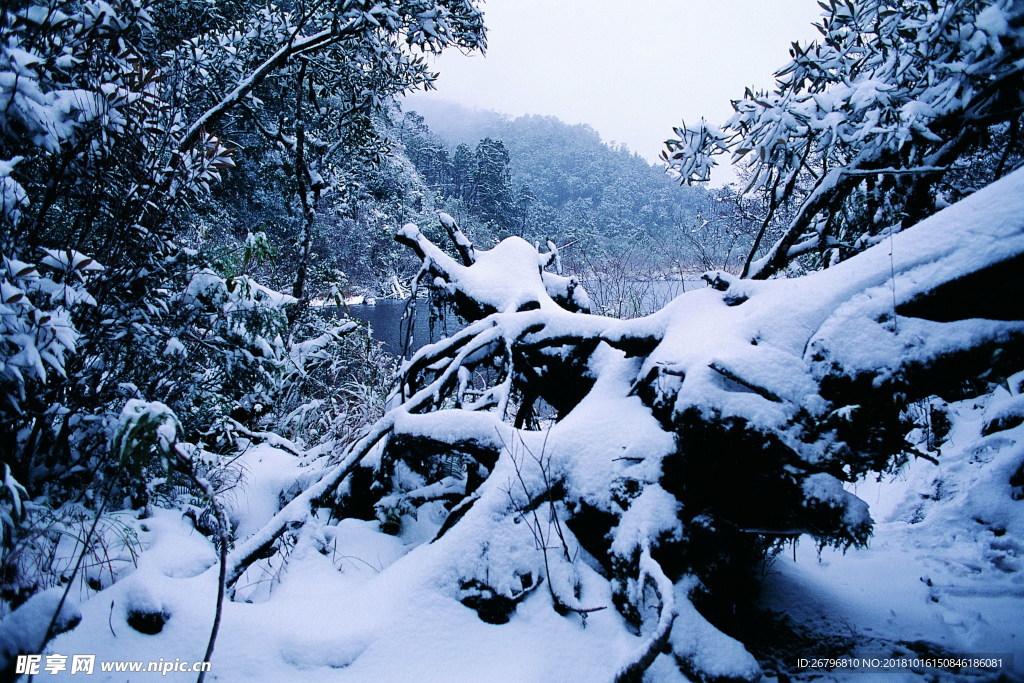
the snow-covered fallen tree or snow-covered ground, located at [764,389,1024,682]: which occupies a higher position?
the snow-covered fallen tree

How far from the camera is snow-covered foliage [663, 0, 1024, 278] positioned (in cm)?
178

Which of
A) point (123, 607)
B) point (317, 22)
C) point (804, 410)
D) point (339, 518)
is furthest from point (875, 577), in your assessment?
point (317, 22)

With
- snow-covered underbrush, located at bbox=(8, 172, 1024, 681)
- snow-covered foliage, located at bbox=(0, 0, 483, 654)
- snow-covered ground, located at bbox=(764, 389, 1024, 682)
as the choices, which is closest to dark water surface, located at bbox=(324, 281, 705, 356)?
snow-covered foliage, located at bbox=(0, 0, 483, 654)

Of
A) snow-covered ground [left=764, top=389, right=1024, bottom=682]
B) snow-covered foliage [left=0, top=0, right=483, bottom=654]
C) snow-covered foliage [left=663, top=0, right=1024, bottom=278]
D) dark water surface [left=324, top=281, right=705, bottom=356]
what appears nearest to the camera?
snow-covered foliage [left=0, top=0, right=483, bottom=654]

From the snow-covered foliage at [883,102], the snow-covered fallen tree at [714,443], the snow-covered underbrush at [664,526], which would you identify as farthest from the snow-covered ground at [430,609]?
the snow-covered foliage at [883,102]

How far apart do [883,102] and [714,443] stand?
1.76 m

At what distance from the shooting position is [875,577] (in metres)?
2.69

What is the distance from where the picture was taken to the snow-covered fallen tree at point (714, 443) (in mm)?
1628

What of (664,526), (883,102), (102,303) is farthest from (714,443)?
(102,303)

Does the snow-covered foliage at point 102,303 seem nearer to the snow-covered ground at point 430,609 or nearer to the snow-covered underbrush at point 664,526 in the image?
the snow-covered ground at point 430,609

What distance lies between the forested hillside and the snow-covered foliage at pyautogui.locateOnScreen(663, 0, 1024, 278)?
2cm

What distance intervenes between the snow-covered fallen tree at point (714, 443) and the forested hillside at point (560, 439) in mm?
13

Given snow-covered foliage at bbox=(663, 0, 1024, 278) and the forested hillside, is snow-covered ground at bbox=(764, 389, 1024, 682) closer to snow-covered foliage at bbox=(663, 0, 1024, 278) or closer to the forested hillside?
the forested hillside

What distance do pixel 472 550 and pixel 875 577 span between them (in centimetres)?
262
